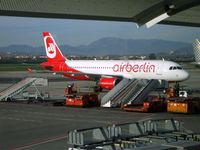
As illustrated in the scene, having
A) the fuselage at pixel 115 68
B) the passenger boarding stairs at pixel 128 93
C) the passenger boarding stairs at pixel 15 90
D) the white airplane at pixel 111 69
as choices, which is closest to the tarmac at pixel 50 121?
the passenger boarding stairs at pixel 128 93

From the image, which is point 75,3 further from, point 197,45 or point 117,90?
point 197,45

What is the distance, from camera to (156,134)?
1254cm

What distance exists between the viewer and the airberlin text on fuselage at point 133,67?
47562 millimetres

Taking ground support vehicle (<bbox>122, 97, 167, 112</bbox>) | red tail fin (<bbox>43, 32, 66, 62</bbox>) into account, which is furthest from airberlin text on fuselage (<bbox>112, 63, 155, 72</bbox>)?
ground support vehicle (<bbox>122, 97, 167, 112</bbox>)

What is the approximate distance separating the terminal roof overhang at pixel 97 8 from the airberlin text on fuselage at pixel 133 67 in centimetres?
2767

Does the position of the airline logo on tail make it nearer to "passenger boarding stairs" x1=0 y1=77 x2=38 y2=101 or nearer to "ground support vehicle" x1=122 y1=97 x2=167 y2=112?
"passenger boarding stairs" x1=0 y1=77 x2=38 y2=101

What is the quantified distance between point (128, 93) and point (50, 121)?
11843 millimetres

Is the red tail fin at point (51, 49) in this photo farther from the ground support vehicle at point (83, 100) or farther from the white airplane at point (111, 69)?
the ground support vehicle at point (83, 100)

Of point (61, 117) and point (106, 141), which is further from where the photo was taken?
point (61, 117)

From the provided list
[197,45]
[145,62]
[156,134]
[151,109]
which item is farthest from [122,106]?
[197,45]

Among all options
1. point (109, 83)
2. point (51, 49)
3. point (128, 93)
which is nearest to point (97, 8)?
point (128, 93)

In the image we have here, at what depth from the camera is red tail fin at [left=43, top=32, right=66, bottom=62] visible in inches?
2427

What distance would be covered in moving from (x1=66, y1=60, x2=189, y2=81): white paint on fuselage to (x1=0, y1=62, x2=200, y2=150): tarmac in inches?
564

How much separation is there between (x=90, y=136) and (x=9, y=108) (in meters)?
24.5
